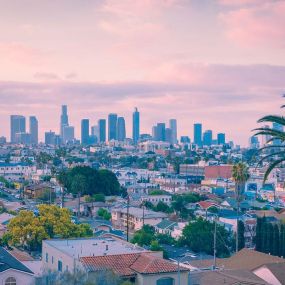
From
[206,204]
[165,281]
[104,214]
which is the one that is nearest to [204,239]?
[165,281]

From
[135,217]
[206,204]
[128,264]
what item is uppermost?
[128,264]

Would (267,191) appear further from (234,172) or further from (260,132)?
(260,132)

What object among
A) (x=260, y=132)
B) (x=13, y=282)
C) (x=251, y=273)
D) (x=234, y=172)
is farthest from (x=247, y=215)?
(x=260, y=132)

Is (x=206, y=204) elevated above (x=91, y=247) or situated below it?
below

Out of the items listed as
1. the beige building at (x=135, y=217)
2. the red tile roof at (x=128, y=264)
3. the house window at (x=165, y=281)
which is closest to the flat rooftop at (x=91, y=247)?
the red tile roof at (x=128, y=264)

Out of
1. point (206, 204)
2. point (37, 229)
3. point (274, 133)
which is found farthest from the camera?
point (206, 204)

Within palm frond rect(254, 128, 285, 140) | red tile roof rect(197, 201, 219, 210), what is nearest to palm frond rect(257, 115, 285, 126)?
palm frond rect(254, 128, 285, 140)

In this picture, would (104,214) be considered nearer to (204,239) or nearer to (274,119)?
(204,239)
